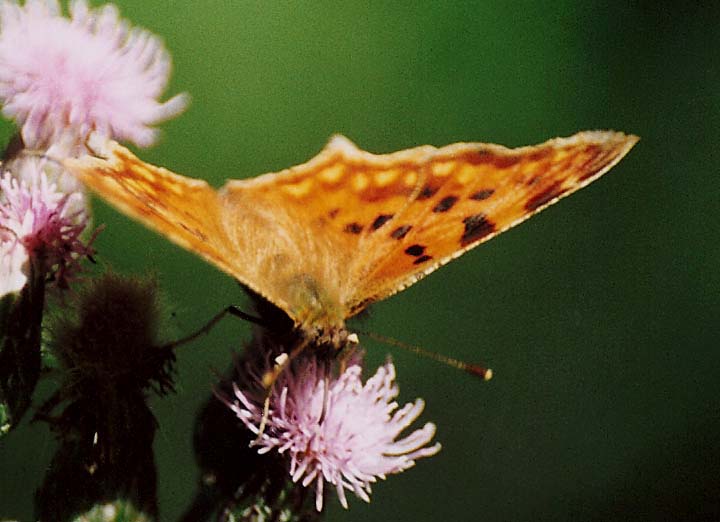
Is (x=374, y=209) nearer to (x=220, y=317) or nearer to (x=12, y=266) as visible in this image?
(x=220, y=317)

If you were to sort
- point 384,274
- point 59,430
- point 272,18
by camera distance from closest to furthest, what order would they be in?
point 59,430
point 384,274
point 272,18

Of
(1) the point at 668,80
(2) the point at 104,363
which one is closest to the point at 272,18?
(2) the point at 104,363

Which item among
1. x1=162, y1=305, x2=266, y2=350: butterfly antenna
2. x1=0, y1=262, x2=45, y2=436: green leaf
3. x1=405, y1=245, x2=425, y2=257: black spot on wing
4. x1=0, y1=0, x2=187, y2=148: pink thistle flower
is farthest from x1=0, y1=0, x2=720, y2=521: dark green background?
x1=405, y1=245, x2=425, y2=257: black spot on wing

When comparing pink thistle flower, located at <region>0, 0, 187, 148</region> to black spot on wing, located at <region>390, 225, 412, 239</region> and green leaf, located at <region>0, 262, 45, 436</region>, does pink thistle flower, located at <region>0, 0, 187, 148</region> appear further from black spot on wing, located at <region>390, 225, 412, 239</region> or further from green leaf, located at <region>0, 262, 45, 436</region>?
black spot on wing, located at <region>390, 225, 412, 239</region>

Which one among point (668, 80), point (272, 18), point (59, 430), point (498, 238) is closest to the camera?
point (59, 430)

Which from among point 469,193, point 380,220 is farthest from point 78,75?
point 469,193

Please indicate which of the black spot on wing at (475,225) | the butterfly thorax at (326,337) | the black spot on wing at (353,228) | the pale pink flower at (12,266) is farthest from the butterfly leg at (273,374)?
the pale pink flower at (12,266)

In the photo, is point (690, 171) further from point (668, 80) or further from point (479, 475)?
point (479, 475)
